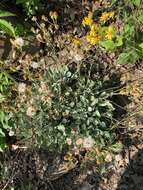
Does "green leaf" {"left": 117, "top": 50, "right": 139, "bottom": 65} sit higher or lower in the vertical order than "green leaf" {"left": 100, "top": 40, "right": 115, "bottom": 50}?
lower

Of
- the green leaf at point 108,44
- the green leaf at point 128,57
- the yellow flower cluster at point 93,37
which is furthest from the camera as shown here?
the green leaf at point 108,44

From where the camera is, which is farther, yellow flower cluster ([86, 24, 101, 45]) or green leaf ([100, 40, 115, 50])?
green leaf ([100, 40, 115, 50])

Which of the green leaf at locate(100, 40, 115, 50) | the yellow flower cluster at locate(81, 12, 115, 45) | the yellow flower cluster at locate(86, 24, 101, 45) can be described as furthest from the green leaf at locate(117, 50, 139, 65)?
the yellow flower cluster at locate(86, 24, 101, 45)

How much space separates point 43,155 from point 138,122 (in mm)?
896

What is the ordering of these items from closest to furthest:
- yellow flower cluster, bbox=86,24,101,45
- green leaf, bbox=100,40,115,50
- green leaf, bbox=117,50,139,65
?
1. yellow flower cluster, bbox=86,24,101,45
2. green leaf, bbox=117,50,139,65
3. green leaf, bbox=100,40,115,50

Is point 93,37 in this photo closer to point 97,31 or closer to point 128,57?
point 97,31

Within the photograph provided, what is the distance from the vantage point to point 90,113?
373 centimetres

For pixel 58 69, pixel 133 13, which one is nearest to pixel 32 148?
pixel 58 69

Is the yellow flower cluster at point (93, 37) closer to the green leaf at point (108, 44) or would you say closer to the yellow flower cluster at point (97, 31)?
the yellow flower cluster at point (97, 31)

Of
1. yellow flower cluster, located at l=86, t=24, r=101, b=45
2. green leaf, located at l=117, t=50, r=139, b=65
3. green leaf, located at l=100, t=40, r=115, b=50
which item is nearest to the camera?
yellow flower cluster, located at l=86, t=24, r=101, b=45

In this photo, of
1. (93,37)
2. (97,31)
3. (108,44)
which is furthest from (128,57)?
(93,37)

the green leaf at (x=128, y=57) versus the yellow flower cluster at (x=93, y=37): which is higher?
the yellow flower cluster at (x=93, y=37)

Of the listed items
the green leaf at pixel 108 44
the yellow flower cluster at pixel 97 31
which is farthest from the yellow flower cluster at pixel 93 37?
the green leaf at pixel 108 44

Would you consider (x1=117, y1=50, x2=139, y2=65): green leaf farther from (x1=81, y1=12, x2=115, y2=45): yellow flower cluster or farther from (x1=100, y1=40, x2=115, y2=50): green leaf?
(x1=81, y1=12, x2=115, y2=45): yellow flower cluster
